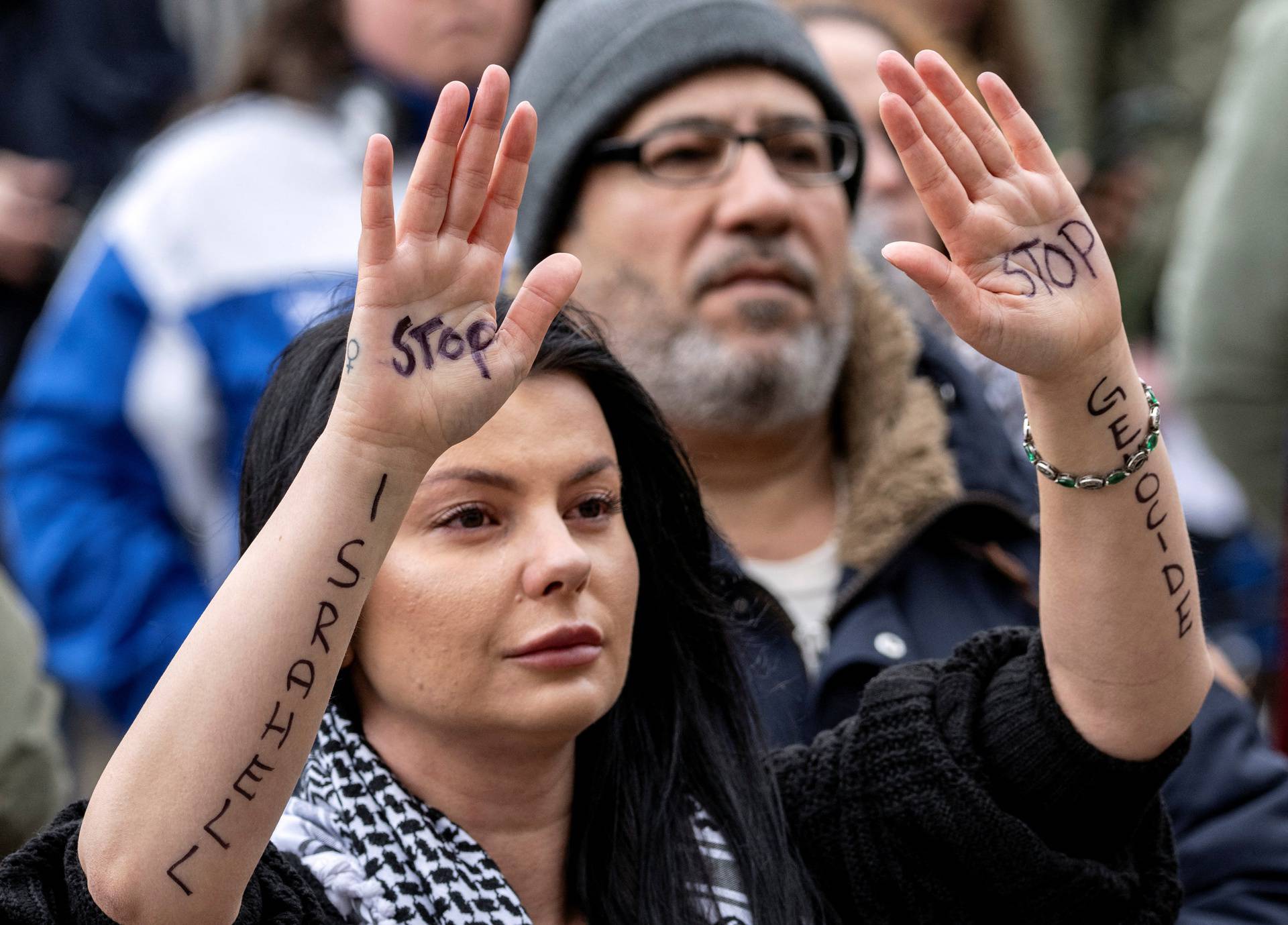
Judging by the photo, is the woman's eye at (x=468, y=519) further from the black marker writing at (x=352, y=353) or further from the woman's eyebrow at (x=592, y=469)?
the black marker writing at (x=352, y=353)

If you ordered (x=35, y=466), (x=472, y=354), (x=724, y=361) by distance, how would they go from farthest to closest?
(x=35, y=466), (x=724, y=361), (x=472, y=354)

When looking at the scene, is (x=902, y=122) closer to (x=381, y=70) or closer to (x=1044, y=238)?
(x=1044, y=238)

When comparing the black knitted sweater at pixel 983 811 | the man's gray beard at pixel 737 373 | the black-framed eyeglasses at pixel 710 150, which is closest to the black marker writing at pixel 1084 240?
the black knitted sweater at pixel 983 811

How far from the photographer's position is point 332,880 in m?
1.88

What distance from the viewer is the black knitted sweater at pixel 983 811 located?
6.64 ft

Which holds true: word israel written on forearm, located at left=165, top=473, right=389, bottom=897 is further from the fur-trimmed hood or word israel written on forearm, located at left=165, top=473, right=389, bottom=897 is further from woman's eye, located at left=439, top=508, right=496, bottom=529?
the fur-trimmed hood

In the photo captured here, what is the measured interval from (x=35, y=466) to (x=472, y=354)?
6.50 feet

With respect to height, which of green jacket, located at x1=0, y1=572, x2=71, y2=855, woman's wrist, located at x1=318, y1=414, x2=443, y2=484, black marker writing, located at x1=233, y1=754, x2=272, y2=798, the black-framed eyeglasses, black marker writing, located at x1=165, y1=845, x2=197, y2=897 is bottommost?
green jacket, located at x1=0, y1=572, x2=71, y2=855

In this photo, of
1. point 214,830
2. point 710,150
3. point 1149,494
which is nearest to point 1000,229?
point 1149,494

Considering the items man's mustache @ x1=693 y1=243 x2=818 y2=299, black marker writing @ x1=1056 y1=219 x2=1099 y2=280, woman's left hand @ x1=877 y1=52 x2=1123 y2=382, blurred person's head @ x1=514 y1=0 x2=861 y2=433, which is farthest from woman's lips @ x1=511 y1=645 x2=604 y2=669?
man's mustache @ x1=693 y1=243 x2=818 y2=299

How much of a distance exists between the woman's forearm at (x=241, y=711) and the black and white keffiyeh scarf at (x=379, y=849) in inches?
8.5

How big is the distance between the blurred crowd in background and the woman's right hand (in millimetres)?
1162

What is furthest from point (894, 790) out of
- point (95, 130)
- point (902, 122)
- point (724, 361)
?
point (95, 130)

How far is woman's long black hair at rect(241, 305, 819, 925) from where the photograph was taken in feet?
6.75
